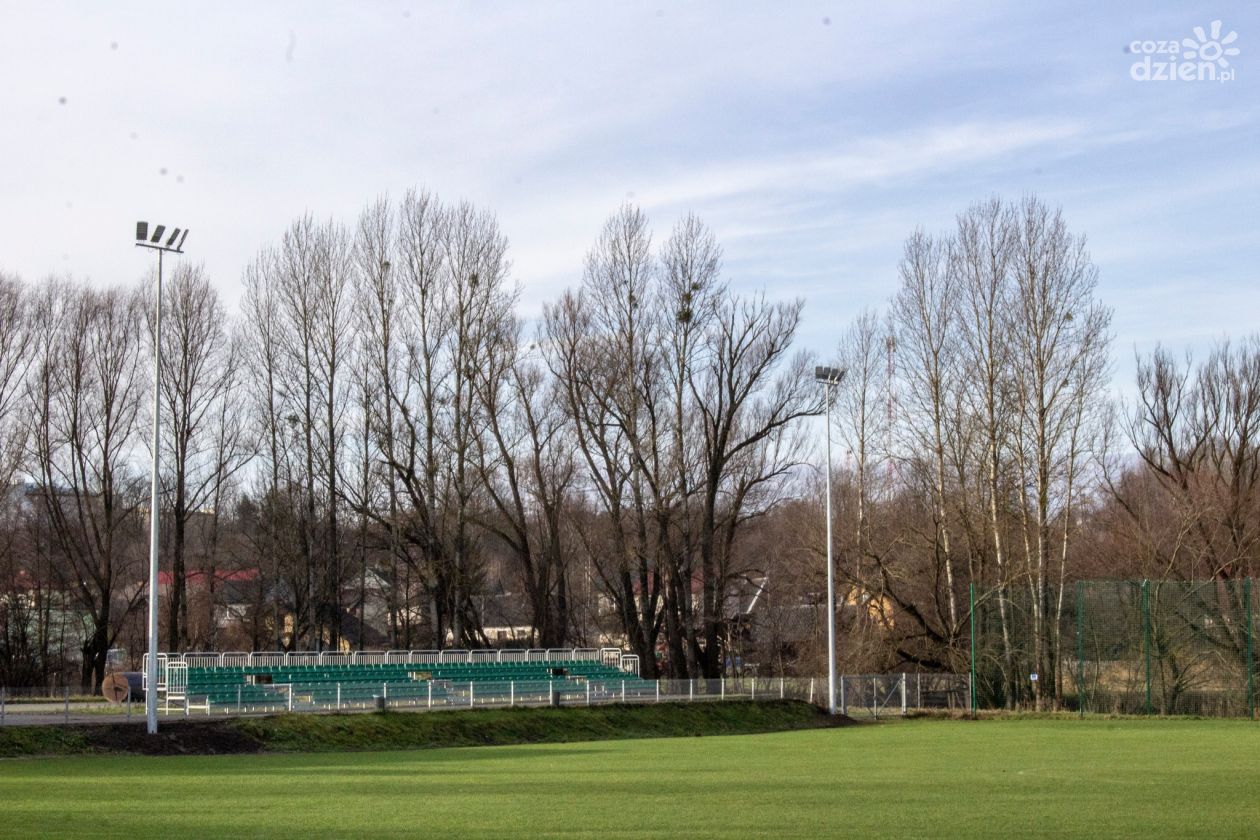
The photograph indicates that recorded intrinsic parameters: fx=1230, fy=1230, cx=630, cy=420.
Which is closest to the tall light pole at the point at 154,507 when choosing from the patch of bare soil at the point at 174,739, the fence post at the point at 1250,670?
the patch of bare soil at the point at 174,739

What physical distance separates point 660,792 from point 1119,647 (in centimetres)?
3257

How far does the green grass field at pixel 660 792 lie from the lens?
45.6 feet

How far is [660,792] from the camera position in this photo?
59.4ft

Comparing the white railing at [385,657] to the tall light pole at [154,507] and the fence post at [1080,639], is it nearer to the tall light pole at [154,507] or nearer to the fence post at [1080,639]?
the tall light pole at [154,507]

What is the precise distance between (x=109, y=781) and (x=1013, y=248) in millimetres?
42370

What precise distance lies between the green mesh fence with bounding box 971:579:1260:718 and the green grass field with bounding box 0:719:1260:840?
48.1ft

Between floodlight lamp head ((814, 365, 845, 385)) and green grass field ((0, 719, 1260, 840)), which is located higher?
floodlight lamp head ((814, 365, 845, 385))

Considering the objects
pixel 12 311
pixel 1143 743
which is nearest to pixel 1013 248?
pixel 1143 743

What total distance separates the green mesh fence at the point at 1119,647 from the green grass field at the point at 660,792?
1467cm

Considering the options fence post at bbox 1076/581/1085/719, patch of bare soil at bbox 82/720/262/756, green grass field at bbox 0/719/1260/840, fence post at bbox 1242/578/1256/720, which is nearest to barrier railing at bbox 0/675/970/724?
patch of bare soil at bbox 82/720/262/756

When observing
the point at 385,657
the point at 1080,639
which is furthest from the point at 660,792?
the point at 1080,639

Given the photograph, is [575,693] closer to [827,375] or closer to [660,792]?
[827,375]

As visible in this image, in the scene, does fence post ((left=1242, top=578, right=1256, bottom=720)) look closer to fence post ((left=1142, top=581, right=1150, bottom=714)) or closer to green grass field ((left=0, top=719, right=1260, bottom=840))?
fence post ((left=1142, top=581, right=1150, bottom=714))

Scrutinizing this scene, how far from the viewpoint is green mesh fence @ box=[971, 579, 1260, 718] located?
43562mm
